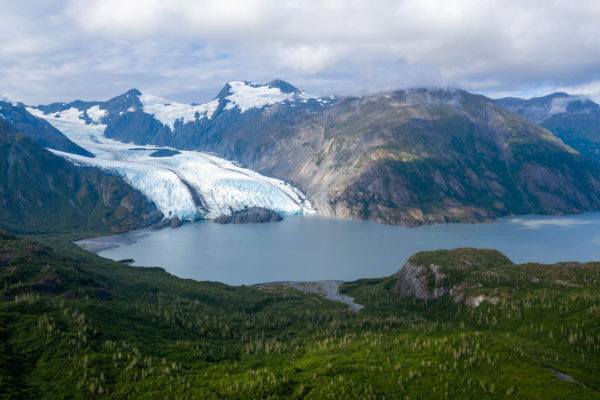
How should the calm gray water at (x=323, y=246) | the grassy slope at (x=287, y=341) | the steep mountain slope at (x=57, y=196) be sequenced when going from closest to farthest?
1. the grassy slope at (x=287, y=341)
2. the calm gray water at (x=323, y=246)
3. the steep mountain slope at (x=57, y=196)

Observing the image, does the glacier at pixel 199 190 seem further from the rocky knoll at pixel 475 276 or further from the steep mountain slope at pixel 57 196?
the rocky knoll at pixel 475 276

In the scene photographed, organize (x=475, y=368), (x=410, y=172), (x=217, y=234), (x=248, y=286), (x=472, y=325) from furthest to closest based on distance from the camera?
(x=410, y=172) → (x=217, y=234) → (x=248, y=286) → (x=472, y=325) → (x=475, y=368)

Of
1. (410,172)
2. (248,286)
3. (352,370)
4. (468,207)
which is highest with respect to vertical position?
(410,172)

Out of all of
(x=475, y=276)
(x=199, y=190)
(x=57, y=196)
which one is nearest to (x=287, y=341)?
(x=475, y=276)

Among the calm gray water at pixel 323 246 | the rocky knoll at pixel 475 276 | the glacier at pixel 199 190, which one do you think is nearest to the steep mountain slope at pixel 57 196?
the glacier at pixel 199 190

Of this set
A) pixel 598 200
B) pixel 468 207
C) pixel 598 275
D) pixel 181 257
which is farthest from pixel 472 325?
pixel 598 200

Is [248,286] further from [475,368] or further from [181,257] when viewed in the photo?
[475,368]
